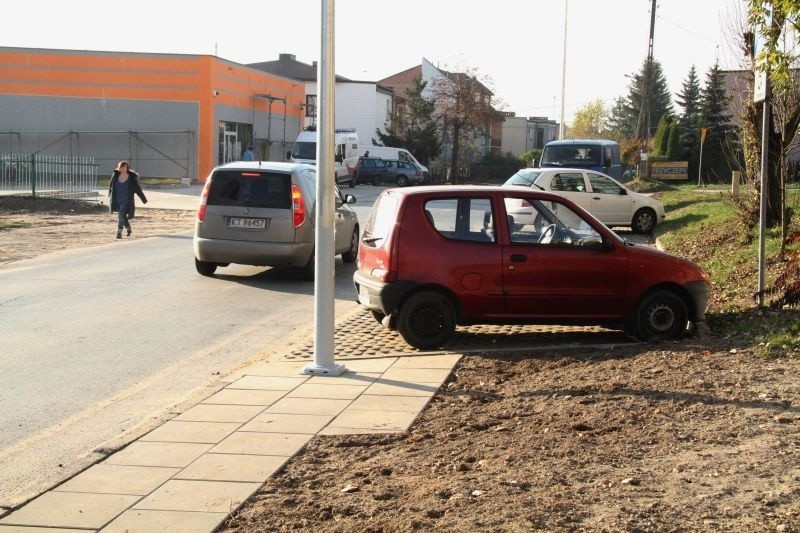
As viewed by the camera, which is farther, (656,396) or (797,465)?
(656,396)

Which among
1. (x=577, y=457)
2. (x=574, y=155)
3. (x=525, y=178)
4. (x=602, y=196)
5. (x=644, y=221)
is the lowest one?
(x=577, y=457)

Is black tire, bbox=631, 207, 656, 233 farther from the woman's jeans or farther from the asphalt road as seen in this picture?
the woman's jeans

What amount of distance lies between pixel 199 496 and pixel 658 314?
5957 millimetres

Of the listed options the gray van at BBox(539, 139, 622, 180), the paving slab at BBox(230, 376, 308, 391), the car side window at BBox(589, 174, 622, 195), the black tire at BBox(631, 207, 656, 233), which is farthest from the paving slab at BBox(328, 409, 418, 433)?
the gray van at BBox(539, 139, 622, 180)

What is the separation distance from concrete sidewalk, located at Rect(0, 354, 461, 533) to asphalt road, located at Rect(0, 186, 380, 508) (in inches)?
9.5

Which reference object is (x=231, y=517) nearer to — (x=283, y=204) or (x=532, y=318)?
(x=532, y=318)

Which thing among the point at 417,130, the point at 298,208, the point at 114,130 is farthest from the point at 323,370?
the point at 417,130

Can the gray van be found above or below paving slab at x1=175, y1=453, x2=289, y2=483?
above

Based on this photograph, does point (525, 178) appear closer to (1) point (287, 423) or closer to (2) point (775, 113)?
(2) point (775, 113)

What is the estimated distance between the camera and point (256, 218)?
569 inches

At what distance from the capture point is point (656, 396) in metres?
6.95

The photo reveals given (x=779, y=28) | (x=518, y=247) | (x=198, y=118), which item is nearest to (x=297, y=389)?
(x=518, y=247)

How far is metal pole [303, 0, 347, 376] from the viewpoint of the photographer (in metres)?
8.18

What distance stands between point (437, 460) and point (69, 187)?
102ft
